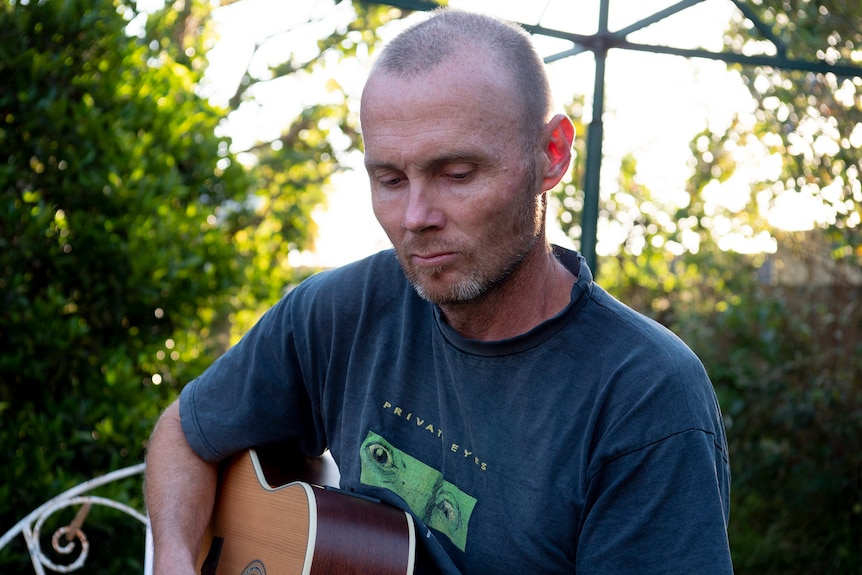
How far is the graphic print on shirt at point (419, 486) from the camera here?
5.77 feet

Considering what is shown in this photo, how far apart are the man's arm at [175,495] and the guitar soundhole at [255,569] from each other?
0.43 feet

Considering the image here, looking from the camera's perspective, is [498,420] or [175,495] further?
[175,495]

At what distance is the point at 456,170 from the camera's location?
5.47 ft

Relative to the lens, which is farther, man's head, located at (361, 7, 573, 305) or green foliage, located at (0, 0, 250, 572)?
green foliage, located at (0, 0, 250, 572)

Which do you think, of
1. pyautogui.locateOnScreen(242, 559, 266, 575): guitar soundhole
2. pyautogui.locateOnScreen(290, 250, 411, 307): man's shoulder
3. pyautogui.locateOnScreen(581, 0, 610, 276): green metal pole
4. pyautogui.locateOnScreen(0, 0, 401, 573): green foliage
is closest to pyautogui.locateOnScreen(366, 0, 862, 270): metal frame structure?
pyautogui.locateOnScreen(581, 0, 610, 276): green metal pole

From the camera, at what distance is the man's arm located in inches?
80.0

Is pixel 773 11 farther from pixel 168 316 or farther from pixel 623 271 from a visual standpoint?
pixel 168 316

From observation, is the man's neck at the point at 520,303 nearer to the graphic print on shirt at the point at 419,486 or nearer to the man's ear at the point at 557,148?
the man's ear at the point at 557,148

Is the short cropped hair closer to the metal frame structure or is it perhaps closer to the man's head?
the man's head

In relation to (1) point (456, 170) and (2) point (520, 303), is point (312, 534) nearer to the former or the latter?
(2) point (520, 303)

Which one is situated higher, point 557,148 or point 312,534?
point 557,148

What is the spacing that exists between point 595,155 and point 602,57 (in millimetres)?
266

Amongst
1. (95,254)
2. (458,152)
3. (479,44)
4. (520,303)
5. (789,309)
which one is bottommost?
(789,309)

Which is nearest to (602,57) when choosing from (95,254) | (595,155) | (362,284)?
(595,155)
